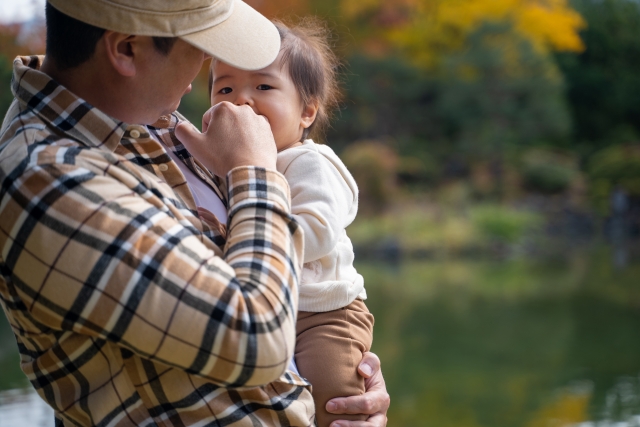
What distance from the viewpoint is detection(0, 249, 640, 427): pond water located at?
17.2 feet

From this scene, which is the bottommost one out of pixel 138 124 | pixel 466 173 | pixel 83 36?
pixel 466 173

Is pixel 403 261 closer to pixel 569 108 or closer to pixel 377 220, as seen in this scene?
pixel 377 220

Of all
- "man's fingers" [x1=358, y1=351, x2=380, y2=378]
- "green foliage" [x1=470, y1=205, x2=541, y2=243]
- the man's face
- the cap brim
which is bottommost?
"green foliage" [x1=470, y1=205, x2=541, y2=243]

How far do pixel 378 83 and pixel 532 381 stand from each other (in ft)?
36.5

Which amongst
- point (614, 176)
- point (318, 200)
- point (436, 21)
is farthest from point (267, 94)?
point (436, 21)

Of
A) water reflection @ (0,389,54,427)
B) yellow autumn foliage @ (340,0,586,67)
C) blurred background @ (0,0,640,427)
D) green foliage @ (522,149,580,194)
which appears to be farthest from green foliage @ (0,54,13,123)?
yellow autumn foliage @ (340,0,586,67)

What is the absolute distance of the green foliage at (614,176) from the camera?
13.3m

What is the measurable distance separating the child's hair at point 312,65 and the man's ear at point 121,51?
53 centimetres

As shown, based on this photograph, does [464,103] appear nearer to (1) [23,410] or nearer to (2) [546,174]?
(2) [546,174]

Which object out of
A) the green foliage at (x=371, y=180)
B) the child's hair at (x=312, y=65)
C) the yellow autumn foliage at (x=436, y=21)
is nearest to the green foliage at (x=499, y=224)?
the green foliage at (x=371, y=180)

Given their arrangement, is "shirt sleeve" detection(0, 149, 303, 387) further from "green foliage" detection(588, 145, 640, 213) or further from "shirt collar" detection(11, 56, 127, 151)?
"green foliage" detection(588, 145, 640, 213)

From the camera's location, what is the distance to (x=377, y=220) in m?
12.0

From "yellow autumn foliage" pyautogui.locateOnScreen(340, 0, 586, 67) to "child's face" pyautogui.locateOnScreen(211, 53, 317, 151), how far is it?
15.6 m

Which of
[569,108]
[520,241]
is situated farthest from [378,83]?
[520,241]
